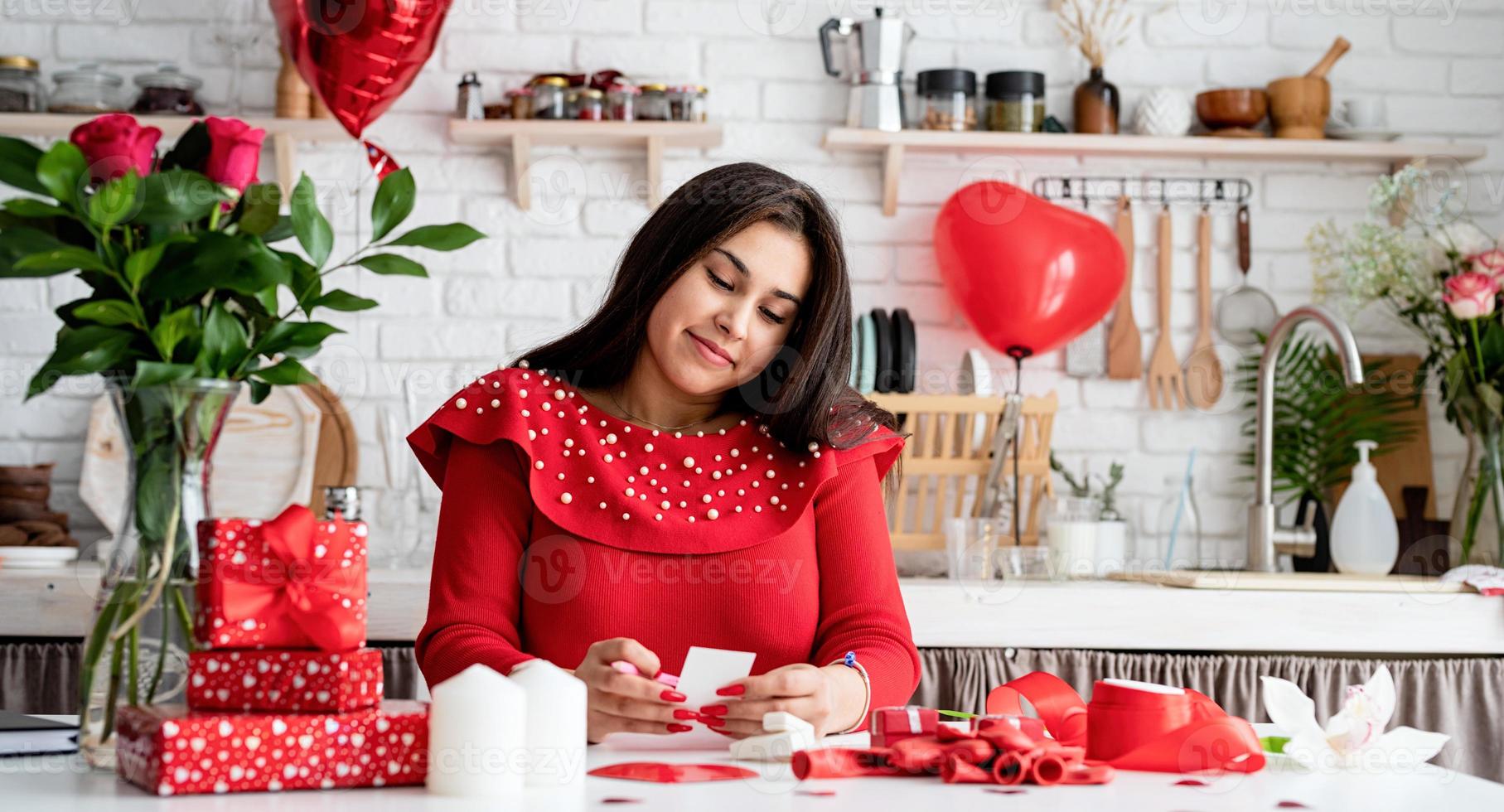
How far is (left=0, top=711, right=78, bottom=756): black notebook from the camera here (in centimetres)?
102

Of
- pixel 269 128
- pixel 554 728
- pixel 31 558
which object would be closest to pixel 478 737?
pixel 554 728

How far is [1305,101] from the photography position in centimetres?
292

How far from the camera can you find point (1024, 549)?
8.23 feet

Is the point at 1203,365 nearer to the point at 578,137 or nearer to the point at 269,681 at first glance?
the point at 578,137

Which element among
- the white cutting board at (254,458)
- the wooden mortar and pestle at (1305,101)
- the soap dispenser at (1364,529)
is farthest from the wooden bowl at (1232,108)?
the white cutting board at (254,458)

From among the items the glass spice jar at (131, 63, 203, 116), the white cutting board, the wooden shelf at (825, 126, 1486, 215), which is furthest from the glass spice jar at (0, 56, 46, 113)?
the wooden shelf at (825, 126, 1486, 215)

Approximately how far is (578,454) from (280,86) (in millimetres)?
1638

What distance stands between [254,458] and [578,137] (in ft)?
2.98

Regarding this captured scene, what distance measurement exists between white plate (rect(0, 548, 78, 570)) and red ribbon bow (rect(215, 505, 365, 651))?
1.75 meters

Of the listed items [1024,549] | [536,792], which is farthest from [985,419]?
[536,792]

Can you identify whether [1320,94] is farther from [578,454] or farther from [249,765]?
[249,765]

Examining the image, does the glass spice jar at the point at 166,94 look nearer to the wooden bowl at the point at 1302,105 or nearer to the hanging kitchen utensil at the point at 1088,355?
the hanging kitchen utensil at the point at 1088,355

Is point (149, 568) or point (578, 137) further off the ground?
point (578, 137)

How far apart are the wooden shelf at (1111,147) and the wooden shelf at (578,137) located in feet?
0.97
